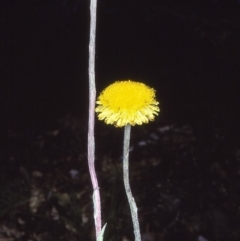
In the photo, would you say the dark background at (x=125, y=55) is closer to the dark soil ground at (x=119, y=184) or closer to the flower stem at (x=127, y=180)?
the dark soil ground at (x=119, y=184)

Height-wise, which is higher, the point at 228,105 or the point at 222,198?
the point at 228,105

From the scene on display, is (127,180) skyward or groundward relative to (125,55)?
groundward

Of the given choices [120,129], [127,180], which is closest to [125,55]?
[120,129]

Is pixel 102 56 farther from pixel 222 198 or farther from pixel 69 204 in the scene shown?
pixel 222 198

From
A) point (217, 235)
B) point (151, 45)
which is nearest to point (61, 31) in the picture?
point (151, 45)

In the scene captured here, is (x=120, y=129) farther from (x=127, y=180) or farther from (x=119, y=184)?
(x=127, y=180)

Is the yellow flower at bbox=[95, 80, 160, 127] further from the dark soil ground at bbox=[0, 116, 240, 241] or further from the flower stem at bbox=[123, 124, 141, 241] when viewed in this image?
the dark soil ground at bbox=[0, 116, 240, 241]
